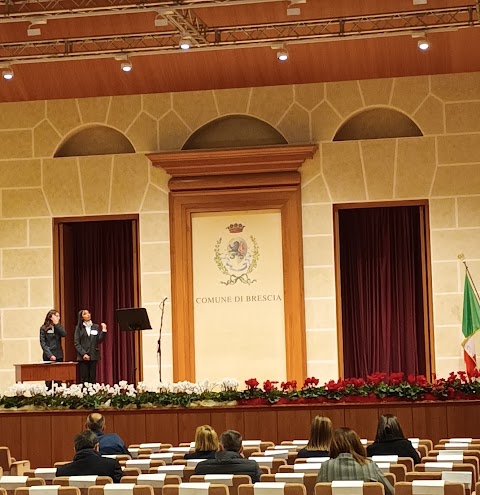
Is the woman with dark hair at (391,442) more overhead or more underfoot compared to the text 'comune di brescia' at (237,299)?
more underfoot

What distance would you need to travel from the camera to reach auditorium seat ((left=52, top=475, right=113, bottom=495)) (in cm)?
691

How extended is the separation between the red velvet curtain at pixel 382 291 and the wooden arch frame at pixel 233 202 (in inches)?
57.5

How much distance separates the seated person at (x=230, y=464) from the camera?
7.12 meters

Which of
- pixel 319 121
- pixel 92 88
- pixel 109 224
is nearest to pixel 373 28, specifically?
pixel 319 121

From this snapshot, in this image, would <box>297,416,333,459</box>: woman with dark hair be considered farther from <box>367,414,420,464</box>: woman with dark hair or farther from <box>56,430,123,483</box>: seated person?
<box>56,430,123,483</box>: seated person

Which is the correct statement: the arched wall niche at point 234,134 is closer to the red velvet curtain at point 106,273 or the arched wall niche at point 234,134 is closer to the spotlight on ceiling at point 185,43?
the red velvet curtain at point 106,273

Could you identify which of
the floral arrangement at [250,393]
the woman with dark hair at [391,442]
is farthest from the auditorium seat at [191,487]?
the floral arrangement at [250,393]

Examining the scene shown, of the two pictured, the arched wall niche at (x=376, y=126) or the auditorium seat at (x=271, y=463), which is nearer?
the auditorium seat at (x=271, y=463)

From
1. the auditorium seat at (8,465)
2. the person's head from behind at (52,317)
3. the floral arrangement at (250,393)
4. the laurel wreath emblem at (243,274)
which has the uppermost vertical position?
the laurel wreath emblem at (243,274)

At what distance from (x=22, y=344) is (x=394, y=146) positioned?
18.7 feet

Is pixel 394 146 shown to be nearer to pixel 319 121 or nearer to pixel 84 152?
pixel 319 121

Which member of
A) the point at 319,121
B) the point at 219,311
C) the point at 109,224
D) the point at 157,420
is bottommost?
the point at 157,420

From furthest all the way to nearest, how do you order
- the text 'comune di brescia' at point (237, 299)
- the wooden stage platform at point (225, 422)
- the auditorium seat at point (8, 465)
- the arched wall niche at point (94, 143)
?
the arched wall niche at point (94, 143) < the text 'comune di brescia' at point (237, 299) < the wooden stage platform at point (225, 422) < the auditorium seat at point (8, 465)

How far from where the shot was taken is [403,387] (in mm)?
11508
